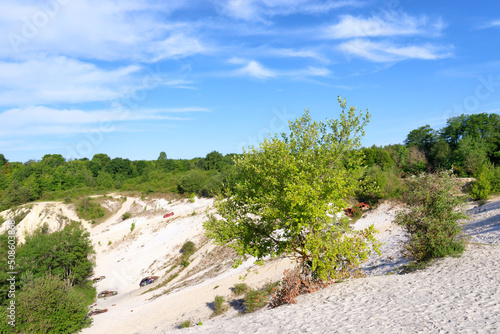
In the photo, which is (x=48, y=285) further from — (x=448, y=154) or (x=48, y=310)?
(x=448, y=154)

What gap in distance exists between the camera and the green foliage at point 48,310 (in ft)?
73.6

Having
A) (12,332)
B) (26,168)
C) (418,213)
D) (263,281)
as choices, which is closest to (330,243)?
(418,213)

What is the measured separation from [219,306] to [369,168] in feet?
119

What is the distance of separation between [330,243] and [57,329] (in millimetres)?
22382

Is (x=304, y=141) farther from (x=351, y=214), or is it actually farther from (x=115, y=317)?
(x=351, y=214)

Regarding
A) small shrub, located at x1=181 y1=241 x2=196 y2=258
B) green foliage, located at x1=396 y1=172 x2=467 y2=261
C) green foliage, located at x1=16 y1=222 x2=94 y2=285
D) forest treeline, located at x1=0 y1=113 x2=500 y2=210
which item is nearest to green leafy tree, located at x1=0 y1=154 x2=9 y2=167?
forest treeline, located at x1=0 y1=113 x2=500 y2=210

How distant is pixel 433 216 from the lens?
15.8 meters

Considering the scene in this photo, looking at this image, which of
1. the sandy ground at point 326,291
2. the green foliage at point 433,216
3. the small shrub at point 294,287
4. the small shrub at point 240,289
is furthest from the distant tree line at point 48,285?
the green foliage at point 433,216

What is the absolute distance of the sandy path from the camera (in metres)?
9.06

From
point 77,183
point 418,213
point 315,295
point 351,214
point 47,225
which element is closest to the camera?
point 315,295

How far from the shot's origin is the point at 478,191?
33.6 metres

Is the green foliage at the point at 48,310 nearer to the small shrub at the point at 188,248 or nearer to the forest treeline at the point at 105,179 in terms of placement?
the small shrub at the point at 188,248

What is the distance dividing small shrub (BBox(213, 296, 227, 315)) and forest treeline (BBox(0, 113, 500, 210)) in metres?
7.85

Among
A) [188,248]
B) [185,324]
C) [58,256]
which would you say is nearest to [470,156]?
[188,248]
